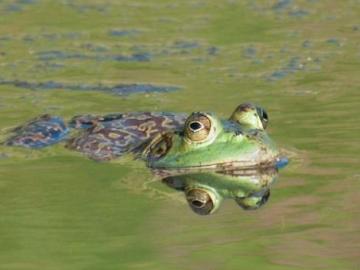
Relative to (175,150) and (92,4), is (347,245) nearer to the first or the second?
(175,150)

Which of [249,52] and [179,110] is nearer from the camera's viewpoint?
[179,110]

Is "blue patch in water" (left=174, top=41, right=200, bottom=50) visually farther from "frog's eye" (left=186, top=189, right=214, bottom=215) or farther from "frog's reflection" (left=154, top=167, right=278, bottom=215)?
"frog's eye" (left=186, top=189, right=214, bottom=215)

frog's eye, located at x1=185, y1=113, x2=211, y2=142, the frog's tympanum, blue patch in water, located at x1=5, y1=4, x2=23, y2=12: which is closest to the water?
blue patch in water, located at x1=5, y1=4, x2=23, y2=12

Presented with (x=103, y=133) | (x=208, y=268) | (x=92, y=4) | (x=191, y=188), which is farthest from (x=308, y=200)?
(x=92, y=4)

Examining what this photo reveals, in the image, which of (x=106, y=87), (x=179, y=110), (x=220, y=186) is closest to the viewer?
(x=220, y=186)

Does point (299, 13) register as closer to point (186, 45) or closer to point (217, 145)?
point (186, 45)

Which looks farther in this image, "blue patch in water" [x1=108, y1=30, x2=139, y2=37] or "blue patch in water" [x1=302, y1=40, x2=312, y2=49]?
"blue patch in water" [x1=108, y1=30, x2=139, y2=37]

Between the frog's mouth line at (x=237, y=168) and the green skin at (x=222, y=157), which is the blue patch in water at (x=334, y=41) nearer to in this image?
the green skin at (x=222, y=157)

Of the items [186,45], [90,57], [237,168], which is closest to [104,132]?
[237,168]
